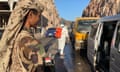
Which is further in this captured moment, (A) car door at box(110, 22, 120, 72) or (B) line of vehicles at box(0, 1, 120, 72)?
(B) line of vehicles at box(0, 1, 120, 72)

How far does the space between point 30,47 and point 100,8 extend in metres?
132

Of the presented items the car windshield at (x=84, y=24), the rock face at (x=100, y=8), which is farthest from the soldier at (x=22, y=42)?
the rock face at (x=100, y=8)

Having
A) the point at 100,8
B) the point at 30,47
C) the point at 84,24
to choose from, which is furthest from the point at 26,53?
the point at 100,8

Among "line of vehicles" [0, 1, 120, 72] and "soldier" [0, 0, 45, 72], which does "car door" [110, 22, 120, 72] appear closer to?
"line of vehicles" [0, 1, 120, 72]

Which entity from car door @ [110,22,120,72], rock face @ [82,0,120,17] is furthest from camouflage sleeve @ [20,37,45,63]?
rock face @ [82,0,120,17]

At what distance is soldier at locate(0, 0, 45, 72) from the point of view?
3.88 m

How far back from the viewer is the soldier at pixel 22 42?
3.88 metres

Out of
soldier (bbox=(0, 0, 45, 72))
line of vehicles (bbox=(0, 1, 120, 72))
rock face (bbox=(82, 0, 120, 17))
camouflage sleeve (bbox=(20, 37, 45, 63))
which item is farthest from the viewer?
rock face (bbox=(82, 0, 120, 17))

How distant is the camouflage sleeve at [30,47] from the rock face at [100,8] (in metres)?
118

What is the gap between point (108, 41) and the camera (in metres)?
11.8

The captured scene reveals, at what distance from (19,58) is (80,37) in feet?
55.9

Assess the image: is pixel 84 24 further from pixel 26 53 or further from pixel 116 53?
pixel 26 53

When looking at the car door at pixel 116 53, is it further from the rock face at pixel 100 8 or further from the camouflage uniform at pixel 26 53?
the rock face at pixel 100 8

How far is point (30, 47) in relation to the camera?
4.01 m
